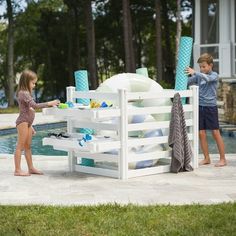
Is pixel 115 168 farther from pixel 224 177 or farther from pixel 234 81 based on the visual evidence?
pixel 234 81

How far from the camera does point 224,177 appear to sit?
6699 millimetres

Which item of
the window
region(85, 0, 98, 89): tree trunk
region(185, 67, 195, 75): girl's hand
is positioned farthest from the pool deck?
region(85, 0, 98, 89): tree trunk

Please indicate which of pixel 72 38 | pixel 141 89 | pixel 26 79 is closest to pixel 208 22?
pixel 141 89

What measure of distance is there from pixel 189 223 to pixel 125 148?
227 cm

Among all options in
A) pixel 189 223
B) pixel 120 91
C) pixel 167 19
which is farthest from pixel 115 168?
pixel 167 19

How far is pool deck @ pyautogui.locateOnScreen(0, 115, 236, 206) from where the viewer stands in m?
5.38

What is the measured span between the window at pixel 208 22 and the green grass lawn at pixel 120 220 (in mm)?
13616

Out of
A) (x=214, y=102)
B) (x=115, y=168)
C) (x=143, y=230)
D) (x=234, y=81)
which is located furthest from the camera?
(x=234, y=81)

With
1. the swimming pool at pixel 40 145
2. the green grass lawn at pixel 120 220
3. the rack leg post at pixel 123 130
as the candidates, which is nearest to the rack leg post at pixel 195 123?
the rack leg post at pixel 123 130

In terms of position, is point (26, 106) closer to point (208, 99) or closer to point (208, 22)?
point (208, 99)

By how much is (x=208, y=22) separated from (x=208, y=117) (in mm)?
11078

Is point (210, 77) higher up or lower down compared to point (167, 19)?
lower down

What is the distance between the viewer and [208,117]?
760 cm

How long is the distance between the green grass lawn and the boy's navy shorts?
2679 millimetres
